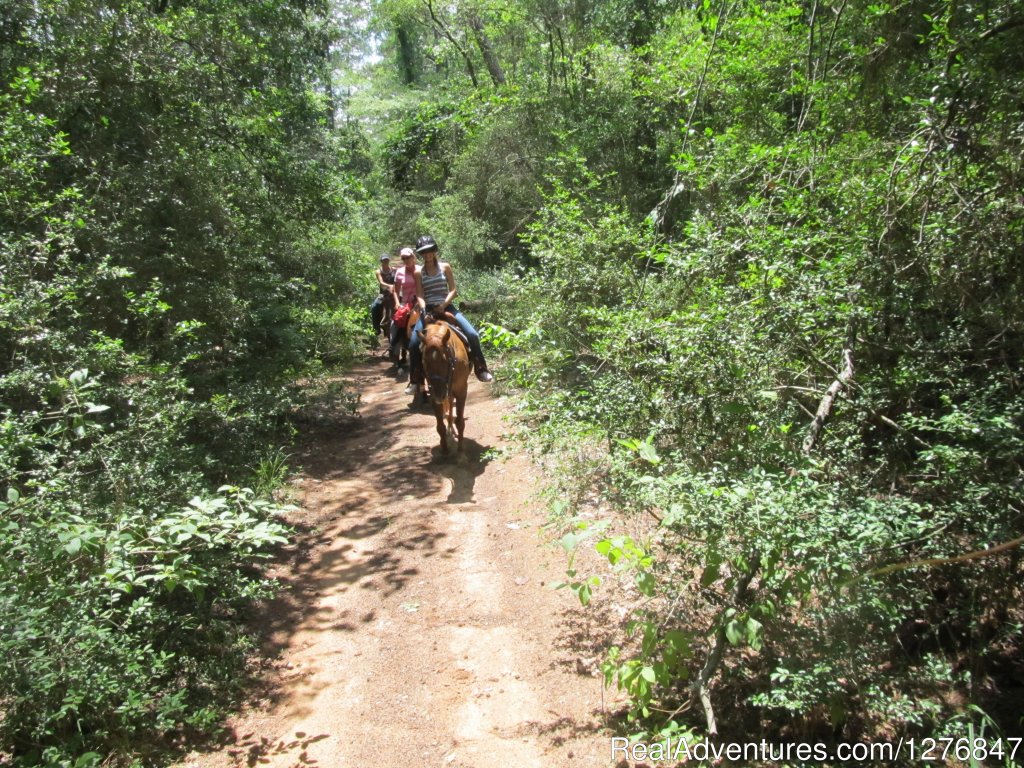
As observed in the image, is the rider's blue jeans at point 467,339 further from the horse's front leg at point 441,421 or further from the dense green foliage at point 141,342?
the dense green foliage at point 141,342

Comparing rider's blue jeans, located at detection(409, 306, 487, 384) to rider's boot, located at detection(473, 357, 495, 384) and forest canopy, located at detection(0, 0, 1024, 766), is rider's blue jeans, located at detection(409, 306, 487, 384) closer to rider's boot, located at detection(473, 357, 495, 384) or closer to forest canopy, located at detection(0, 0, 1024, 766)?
rider's boot, located at detection(473, 357, 495, 384)

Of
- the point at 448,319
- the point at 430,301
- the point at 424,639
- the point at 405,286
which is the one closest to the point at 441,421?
the point at 448,319

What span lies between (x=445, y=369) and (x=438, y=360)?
0.51 ft

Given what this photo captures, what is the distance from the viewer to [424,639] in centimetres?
477

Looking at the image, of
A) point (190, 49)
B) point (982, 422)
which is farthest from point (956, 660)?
point (190, 49)

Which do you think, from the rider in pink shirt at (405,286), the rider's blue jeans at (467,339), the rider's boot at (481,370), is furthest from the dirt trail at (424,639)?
the rider in pink shirt at (405,286)

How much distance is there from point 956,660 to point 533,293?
5.28 metres

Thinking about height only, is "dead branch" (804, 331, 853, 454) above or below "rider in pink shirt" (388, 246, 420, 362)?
below

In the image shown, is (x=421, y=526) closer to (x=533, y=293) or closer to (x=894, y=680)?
(x=533, y=293)

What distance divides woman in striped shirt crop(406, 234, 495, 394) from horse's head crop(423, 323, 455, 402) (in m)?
0.92

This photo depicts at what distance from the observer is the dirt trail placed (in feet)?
12.3

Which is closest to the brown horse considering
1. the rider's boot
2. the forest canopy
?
the rider's boot

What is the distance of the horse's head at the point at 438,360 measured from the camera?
299 inches

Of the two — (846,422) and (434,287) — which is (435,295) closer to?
(434,287)
